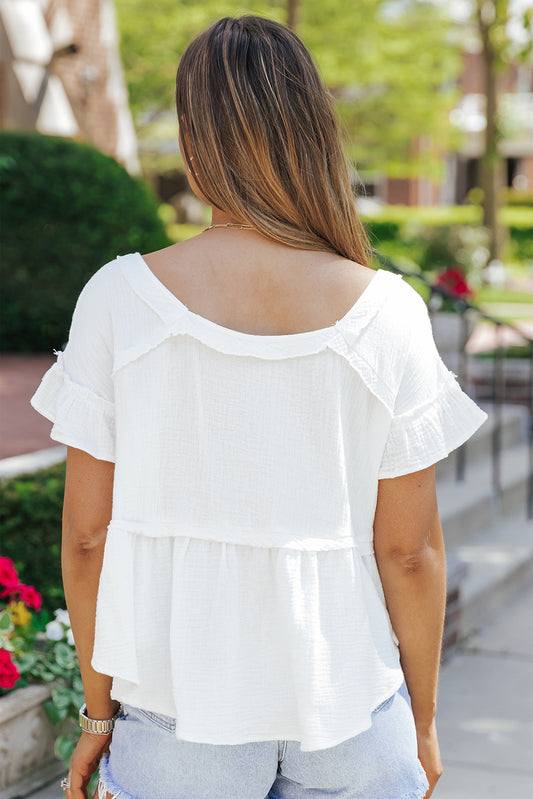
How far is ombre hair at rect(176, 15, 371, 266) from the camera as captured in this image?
1.42m

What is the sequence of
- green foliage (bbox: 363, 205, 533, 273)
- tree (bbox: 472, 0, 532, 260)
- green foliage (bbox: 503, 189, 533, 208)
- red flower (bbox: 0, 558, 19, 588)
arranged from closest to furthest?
red flower (bbox: 0, 558, 19, 588) → tree (bbox: 472, 0, 532, 260) → green foliage (bbox: 363, 205, 533, 273) → green foliage (bbox: 503, 189, 533, 208)

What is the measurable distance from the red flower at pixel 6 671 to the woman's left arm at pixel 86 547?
1367mm

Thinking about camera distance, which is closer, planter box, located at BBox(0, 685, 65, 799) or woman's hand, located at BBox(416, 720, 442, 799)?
woman's hand, located at BBox(416, 720, 442, 799)

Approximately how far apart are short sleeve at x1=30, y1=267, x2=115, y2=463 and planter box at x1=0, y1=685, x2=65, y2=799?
1.76m

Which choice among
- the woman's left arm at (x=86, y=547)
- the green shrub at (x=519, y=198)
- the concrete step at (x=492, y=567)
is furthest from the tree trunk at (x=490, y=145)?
the woman's left arm at (x=86, y=547)

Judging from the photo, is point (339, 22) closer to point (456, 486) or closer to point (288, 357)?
point (456, 486)

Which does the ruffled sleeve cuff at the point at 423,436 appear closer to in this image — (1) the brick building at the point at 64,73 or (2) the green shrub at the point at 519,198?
(1) the brick building at the point at 64,73

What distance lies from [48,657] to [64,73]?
938 centimetres

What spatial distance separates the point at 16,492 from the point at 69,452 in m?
2.52

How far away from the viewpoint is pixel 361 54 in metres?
21.0

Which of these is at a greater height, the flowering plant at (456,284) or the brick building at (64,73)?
the brick building at (64,73)

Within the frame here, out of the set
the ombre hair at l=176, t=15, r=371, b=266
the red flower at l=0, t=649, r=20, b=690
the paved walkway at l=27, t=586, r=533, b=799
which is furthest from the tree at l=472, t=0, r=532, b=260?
the ombre hair at l=176, t=15, r=371, b=266

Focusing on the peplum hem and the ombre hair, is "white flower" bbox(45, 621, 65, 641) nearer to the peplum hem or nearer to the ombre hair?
the peplum hem

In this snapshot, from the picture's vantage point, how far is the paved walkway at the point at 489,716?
3.50 metres
